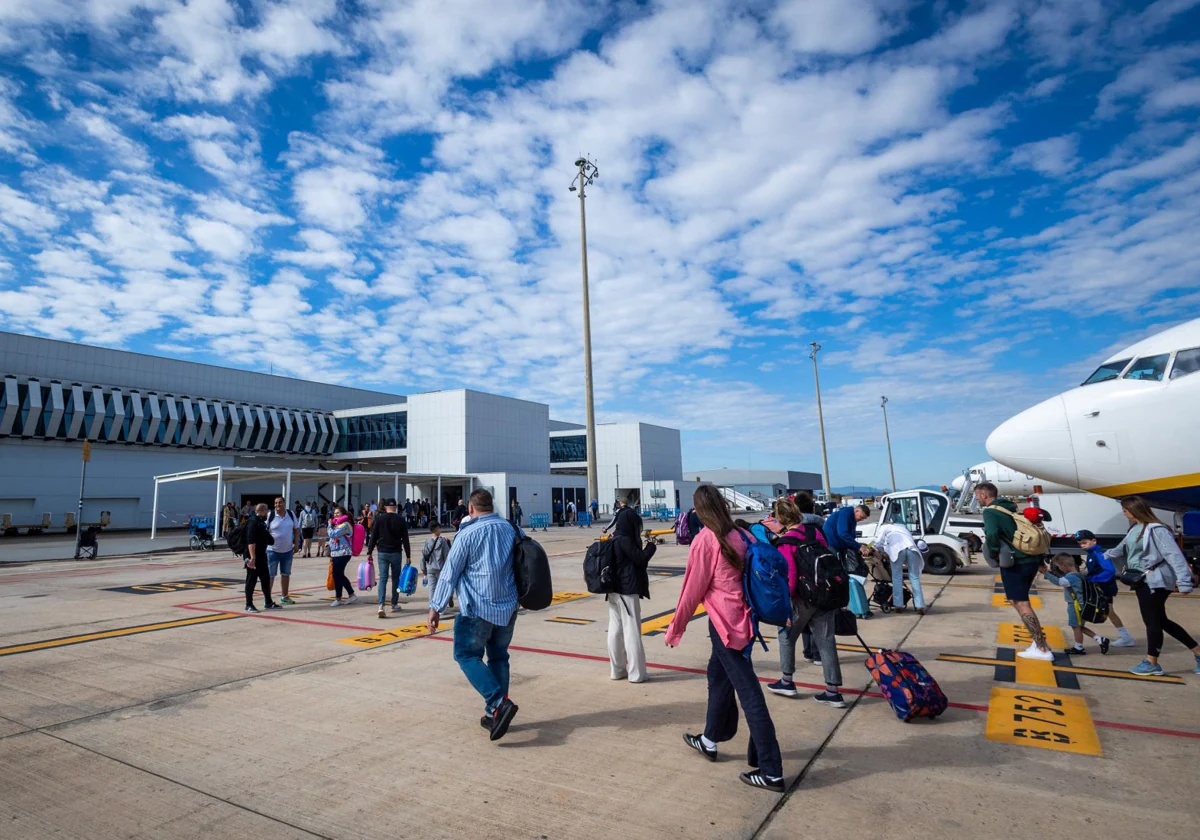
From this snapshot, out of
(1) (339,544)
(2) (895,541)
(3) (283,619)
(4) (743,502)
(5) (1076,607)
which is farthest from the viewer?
(4) (743,502)

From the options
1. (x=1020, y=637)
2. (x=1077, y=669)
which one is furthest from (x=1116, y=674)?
(x=1020, y=637)

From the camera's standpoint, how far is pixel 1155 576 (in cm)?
590

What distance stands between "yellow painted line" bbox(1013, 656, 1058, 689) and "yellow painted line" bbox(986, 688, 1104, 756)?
332 millimetres

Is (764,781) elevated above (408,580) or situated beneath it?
situated beneath

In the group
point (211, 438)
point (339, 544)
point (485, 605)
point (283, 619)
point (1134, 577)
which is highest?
point (211, 438)

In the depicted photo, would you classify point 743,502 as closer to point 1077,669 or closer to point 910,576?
point 910,576

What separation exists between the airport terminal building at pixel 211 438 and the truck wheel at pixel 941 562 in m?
23.5

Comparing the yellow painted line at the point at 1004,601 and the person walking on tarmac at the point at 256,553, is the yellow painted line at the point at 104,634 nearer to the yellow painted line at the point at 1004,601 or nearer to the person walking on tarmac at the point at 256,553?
the person walking on tarmac at the point at 256,553

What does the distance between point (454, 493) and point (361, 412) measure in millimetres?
13540

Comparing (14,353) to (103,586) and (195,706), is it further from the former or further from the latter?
(195,706)

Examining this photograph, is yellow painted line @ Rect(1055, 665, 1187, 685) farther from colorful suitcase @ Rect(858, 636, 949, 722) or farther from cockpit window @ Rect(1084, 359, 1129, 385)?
cockpit window @ Rect(1084, 359, 1129, 385)

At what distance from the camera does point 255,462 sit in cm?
4994

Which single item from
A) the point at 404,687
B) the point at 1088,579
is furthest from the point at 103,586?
the point at 1088,579

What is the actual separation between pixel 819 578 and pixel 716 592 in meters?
1.50
